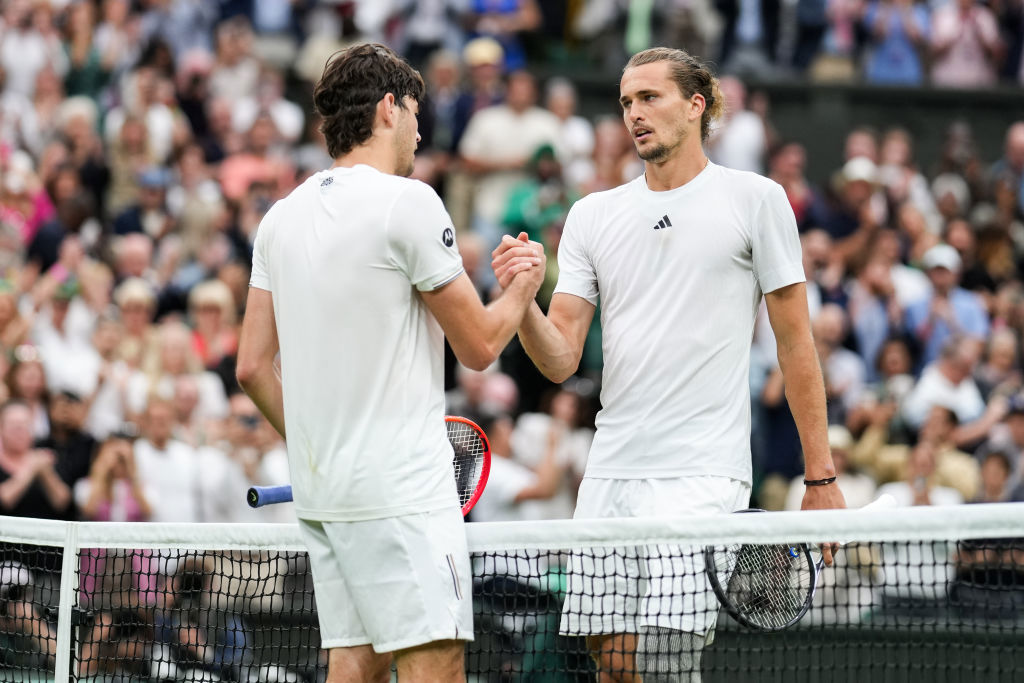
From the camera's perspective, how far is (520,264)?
4.56 m

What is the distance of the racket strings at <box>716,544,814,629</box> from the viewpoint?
4.77 meters

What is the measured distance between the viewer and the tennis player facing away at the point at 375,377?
13.8 feet

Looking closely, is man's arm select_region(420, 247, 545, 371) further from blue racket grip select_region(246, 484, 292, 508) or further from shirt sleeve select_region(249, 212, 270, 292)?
blue racket grip select_region(246, 484, 292, 508)

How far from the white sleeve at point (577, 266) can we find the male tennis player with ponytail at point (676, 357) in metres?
0.11

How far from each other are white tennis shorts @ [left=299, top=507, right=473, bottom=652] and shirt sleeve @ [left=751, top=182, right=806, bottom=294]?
1.40m

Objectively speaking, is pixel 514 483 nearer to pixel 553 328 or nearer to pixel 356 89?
pixel 553 328

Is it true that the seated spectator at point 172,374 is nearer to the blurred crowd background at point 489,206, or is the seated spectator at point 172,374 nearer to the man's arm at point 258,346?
the blurred crowd background at point 489,206

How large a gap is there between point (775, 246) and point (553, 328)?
2.62ft

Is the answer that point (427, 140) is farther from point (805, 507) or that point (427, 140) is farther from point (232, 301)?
point (805, 507)

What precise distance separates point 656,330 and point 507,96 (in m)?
9.57

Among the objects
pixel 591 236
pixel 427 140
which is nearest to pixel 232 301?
pixel 427 140

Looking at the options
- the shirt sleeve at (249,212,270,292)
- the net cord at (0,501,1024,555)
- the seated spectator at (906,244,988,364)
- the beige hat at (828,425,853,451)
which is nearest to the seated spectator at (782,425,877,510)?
the beige hat at (828,425,853,451)

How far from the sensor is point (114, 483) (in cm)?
949

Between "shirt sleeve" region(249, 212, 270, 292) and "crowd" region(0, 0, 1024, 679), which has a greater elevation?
"crowd" region(0, 0, 1024, 679)
